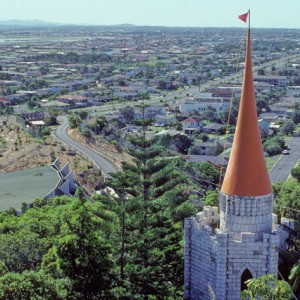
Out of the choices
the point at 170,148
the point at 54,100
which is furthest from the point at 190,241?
the point at 54,100

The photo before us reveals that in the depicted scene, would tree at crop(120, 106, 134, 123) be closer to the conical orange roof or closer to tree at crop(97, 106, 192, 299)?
tree at crop(97, 106, 192, 299)

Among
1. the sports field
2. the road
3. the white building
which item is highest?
the sports field

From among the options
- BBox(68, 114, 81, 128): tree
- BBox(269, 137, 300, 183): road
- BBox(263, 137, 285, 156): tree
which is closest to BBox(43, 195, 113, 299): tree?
BBox(269, 137, 300, 183): road

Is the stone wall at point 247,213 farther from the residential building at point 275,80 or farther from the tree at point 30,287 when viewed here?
the residential building at point 275,80

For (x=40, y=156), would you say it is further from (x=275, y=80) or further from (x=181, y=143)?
(x=275, y=80)

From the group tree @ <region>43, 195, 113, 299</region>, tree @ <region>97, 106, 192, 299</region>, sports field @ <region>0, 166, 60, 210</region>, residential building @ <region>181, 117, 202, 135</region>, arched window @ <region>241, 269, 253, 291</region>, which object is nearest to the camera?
arched window @ <region>241, 269, 253, 291</region>

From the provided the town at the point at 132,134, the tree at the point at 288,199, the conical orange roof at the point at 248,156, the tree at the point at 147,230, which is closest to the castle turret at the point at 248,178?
the conical orange roof at the point at 248,156

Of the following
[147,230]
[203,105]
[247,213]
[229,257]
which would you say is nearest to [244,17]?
[247,213]

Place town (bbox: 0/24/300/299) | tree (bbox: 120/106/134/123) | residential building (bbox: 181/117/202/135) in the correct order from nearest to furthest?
town (bbox: 0/24/300/299)
residential building (bbox: 181/117/202/135)
tree (bbox: 120/106/134/123)
